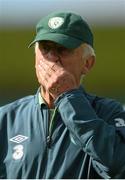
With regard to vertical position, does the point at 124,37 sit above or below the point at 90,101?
below

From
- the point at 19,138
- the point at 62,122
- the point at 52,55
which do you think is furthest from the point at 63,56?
the point at 19,138

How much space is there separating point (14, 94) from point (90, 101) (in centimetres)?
1135

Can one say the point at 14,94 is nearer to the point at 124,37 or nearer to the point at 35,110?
the point at 124,37

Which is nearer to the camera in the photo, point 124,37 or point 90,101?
point 90,101

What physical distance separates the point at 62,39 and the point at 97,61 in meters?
10.8

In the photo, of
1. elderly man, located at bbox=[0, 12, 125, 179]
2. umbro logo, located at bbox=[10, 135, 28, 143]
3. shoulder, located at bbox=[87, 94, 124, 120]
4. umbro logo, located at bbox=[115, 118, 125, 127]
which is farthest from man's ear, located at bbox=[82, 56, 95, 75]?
umbro logo, located at bbox=[10, 135, 28, 143]

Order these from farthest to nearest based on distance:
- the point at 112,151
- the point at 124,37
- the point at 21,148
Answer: the point at 124,37, the point at 21,148, the point at 112,151

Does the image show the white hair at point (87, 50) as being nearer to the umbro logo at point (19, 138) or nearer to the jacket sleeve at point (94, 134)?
the jacket sleeve at point (94, 134)

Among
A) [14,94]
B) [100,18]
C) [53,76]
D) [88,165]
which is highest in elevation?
[53,76]

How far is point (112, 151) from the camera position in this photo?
2.90 meters

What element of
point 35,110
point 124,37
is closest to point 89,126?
point 35,110

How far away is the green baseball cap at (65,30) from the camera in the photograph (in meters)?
3.06

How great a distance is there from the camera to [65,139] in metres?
3.06

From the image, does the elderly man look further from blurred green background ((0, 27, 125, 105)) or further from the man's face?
blurred green background ((0, 27, 125, 105))
